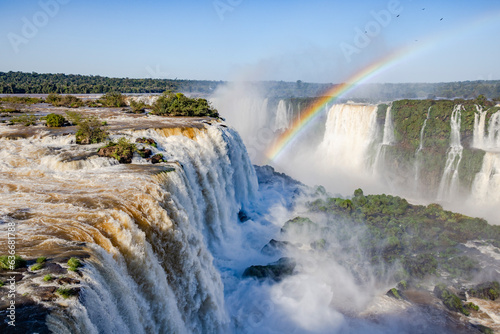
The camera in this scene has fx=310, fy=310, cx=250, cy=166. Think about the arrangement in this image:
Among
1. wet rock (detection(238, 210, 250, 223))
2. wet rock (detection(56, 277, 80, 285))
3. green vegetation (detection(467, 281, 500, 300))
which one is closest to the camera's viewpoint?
wet rock (detection(56, 277, 80, 285))

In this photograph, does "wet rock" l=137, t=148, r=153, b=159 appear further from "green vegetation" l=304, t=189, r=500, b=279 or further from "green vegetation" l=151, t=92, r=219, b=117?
"green vegetation" l=151, t=92, r=219, b=117

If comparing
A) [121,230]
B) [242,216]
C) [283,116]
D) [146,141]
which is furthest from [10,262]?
[283,116]

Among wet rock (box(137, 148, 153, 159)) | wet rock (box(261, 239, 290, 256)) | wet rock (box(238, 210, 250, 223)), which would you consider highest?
wet rock (box(137, 148, 153, 159))

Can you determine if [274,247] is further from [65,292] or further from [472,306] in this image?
[65,292]

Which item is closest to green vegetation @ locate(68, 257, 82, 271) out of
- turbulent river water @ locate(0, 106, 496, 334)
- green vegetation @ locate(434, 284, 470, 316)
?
turbulent river water @ locate(0, 106, 496, 334)

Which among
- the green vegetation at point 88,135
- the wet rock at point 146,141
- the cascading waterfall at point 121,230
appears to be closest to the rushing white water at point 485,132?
the cascading waterfall at point 121,230

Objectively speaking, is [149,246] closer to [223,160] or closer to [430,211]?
[223,160]

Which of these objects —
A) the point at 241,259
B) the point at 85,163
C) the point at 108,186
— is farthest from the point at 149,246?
the point at 241,259
